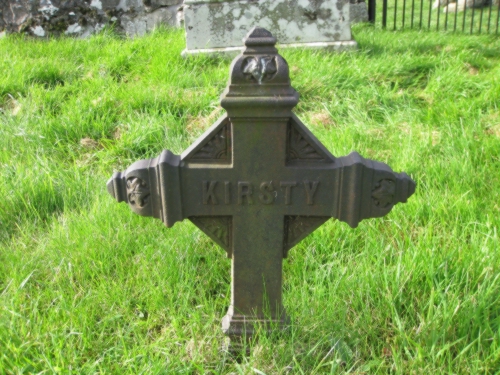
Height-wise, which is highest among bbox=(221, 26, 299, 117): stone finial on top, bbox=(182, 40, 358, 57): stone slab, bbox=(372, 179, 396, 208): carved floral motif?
bbox=(221, 26, 299, 117): stone finial on top

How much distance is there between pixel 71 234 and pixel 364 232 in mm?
1343

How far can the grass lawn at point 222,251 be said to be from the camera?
165cm

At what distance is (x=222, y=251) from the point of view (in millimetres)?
2229

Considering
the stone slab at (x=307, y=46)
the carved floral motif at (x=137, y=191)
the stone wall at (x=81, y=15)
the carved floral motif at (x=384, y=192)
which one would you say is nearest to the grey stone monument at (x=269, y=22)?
the stone slab at (x=307, y=46)

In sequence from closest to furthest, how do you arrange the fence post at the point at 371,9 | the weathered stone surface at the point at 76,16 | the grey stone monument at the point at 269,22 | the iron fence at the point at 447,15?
the grey stone monument at the point at 269,22 → the weathered stone surface at the point at 76,16 → the fence post at the point at 371,9 → the iron fence at the point at 447,15

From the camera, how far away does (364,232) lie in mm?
2266

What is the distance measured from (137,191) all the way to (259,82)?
20.0 inches

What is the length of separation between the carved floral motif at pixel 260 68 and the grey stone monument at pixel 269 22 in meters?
3.36

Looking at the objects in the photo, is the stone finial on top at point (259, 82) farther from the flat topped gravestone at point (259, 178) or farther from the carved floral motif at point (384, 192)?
the carved floral motif at point (384, 192)

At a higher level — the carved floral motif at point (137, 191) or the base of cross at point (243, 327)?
the carved floral motif at point (137, 191)

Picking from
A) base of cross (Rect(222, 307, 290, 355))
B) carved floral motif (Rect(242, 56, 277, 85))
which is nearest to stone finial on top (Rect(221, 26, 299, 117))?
carved floral motif (Rect(242, 56, 277, 85))

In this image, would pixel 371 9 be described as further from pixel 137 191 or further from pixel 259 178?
pixel 137 191

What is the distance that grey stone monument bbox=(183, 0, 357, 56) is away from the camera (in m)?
4.63

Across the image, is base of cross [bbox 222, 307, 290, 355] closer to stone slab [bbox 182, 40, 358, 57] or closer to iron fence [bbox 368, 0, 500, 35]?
stone slab [bbox 182, 40, 358, 57]
